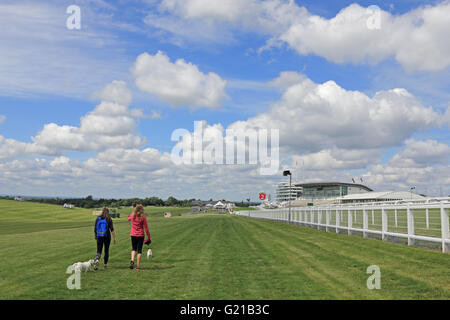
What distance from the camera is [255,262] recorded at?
548 inches

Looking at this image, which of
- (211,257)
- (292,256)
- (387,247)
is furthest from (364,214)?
(211,257)

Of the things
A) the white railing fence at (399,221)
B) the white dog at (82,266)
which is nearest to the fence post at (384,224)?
the white railing fence at (399,221)

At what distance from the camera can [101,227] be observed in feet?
42.7

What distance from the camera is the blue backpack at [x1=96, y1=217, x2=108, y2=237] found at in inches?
511

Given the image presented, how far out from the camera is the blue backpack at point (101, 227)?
13.0 meters

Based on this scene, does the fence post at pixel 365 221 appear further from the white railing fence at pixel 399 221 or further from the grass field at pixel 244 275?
the grass field at pixel 244 275

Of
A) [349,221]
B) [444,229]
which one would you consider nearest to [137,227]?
[444,229]

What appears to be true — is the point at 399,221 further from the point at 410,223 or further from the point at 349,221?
the point at 349,221

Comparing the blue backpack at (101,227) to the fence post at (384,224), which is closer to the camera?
the blue backpack at (101,227)

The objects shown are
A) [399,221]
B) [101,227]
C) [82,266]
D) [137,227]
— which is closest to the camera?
[82,266]
